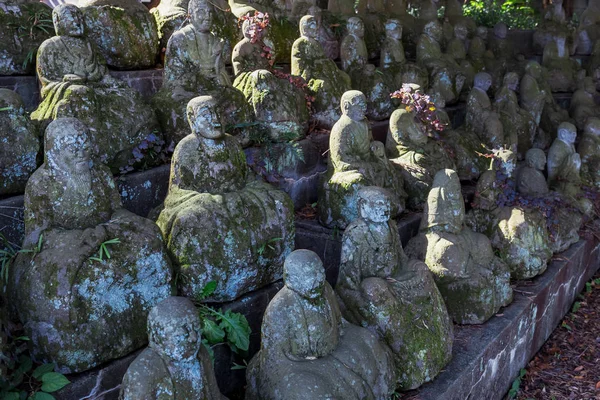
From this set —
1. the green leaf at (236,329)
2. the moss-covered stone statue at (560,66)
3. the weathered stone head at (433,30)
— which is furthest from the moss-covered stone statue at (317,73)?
the moss-covered stone statue at (560,66)

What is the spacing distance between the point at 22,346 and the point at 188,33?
3.02 metres

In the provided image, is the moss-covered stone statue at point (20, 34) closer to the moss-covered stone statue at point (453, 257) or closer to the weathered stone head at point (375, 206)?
the weathered stone head at point (375, 206)

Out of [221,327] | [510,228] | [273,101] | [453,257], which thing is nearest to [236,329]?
[221,327]

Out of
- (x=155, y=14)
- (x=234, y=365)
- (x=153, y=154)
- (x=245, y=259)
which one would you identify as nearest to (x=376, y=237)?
(x=245, y=259)

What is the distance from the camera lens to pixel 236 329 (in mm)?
3701

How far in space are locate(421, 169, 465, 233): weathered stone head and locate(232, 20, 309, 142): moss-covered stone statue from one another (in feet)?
5.20

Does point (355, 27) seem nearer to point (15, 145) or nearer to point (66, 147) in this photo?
point (15, 145)

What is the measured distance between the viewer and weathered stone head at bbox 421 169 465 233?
471cm

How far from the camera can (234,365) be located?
3.90 m

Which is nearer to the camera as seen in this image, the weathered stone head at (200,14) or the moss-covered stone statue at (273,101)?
the weathered stone head at (200,14)

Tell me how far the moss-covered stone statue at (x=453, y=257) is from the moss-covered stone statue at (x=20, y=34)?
137 inches

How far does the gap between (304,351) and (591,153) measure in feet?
19.4

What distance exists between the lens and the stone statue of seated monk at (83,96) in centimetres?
456

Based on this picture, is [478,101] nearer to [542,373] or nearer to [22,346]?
[542,373]
